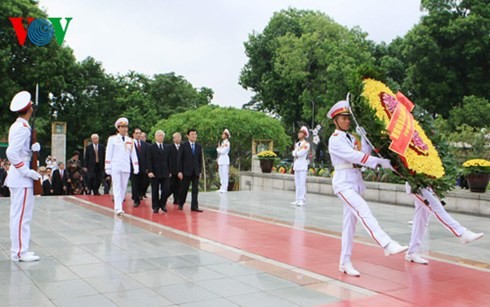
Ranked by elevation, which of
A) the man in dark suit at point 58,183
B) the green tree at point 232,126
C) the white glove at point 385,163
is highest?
the green tree at point 232,126

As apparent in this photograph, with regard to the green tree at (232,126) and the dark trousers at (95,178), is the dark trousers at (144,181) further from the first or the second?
the green tree at (232,126)

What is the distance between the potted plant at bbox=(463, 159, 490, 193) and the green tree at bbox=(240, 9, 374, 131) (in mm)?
21422

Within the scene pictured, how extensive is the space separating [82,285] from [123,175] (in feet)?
20.1

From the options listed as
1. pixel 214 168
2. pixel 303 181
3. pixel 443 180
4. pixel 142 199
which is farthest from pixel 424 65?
pixel 443 180

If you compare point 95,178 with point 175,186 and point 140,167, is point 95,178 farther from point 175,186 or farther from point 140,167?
point 175,186

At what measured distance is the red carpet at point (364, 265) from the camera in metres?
4.84

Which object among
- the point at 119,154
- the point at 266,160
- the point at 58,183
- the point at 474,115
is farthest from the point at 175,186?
the point at 474,115

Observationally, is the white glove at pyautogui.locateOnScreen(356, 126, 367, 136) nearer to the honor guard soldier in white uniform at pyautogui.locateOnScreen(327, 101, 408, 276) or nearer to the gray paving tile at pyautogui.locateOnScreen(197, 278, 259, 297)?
the honor guard soldier in white uniform at pyautogui.locateOnScreen(327, 101, 408, 276)

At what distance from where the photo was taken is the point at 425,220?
623 centimetres

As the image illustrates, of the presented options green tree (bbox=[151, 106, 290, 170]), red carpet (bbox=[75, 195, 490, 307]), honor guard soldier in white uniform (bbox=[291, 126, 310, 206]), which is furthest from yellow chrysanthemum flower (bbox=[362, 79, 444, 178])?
green tree (bbox=[151, 106, 290, 170])

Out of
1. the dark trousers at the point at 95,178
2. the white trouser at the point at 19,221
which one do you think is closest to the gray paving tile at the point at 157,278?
the white trouser at the point at 19,221

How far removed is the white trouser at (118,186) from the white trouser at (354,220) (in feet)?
20.1

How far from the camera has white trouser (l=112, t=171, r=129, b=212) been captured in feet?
34.6

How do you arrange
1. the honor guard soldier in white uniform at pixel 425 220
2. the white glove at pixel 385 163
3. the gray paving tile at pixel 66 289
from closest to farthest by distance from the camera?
1. the gray paving tile at pixel 66 289
2. the white glove at pixel 385 163
3. the honor guard soldier in white uniform at pixel 425 220
